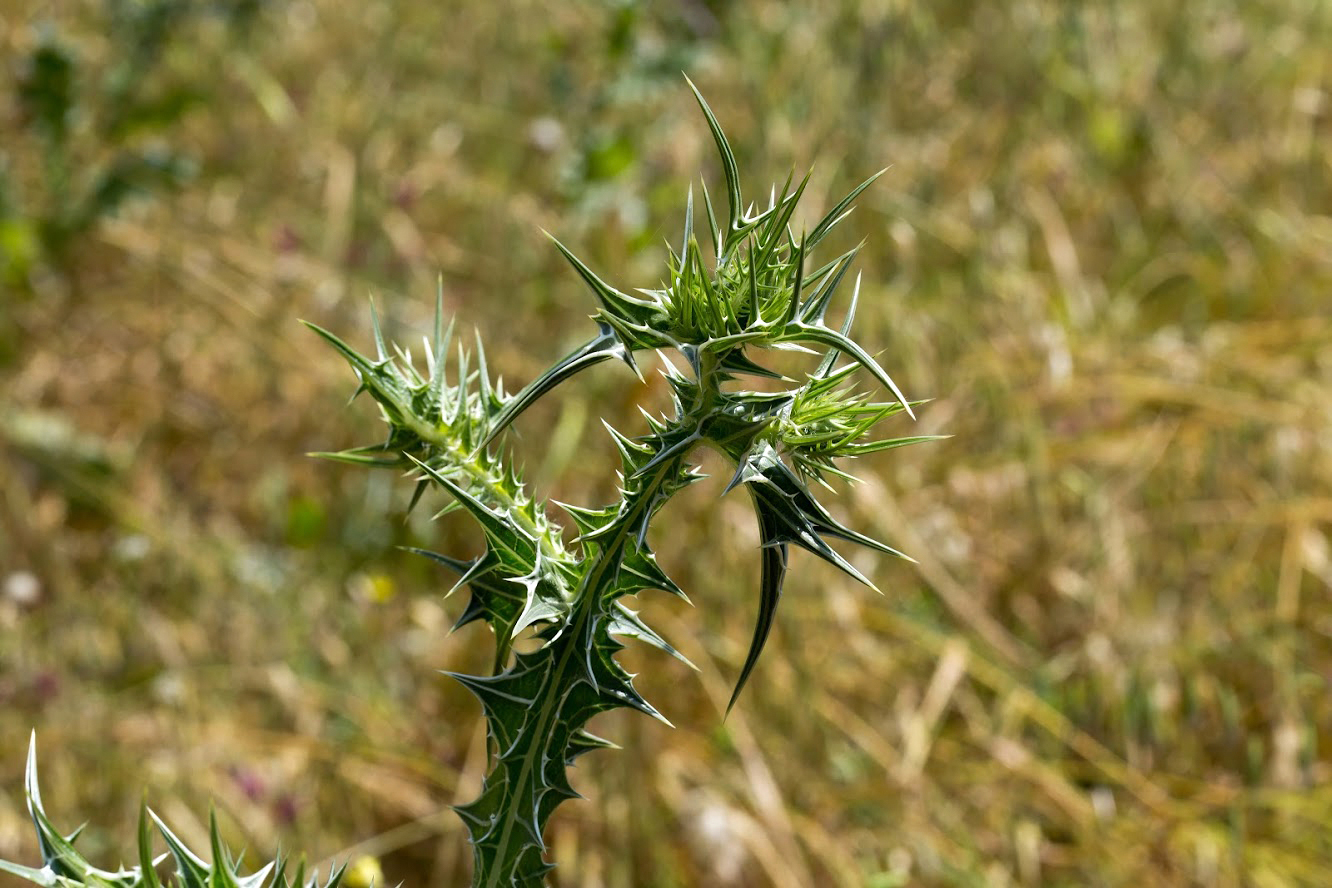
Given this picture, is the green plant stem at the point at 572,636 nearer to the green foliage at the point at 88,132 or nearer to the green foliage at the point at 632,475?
the green foliage at the point at 632,475

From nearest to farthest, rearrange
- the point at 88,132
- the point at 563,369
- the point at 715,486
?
the point at 563,369, the point at 715,486, the point at 88,132

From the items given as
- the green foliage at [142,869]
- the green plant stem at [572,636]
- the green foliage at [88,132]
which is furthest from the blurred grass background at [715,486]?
the green foliage at [142,869]

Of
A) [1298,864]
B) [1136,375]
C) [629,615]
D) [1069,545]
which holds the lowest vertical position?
A: [1298,864]

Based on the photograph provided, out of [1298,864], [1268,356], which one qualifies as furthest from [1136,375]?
[1298,864]

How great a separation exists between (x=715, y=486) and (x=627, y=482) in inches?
74.5

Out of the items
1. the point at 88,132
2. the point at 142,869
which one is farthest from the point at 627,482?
the point at 88,132

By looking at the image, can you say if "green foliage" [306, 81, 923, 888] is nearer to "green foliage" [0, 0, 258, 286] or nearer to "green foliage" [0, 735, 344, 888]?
"green foliage" [0, 735, 344, 888]

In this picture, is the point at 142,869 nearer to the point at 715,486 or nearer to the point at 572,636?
the point at 572,636

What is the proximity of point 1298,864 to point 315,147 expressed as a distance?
2891 mm

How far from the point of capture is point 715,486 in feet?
8.73

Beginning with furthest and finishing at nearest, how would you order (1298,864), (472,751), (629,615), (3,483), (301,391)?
1. (301,391)
2. (3,483)
3. (472,751)
4. (1298,864)
5. (629,615)

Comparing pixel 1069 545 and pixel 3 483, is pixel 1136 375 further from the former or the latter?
pixel 3 483

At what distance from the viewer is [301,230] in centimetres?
326

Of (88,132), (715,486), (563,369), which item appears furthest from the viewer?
(88,132)
